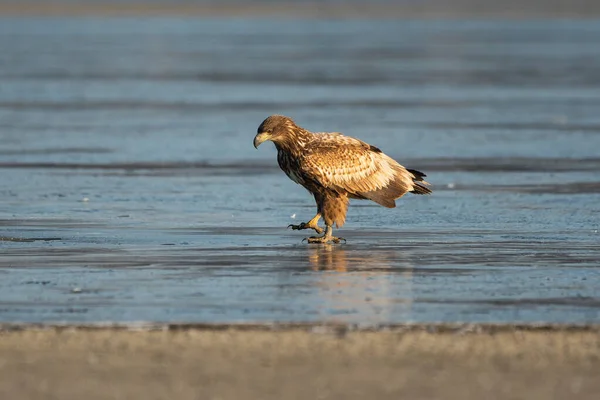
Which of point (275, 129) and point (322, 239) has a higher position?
point (275, 129)

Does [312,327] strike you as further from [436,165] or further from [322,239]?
[436,165]

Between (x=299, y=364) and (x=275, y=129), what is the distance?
4953 millimetres

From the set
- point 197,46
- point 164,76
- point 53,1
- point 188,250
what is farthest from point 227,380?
point 53,1

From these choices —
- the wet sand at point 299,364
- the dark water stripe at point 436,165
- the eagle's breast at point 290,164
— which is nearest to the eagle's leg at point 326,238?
the eagle's breast at point 290,164

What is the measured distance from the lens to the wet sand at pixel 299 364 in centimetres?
758

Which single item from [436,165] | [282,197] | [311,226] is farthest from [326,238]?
[436,165]

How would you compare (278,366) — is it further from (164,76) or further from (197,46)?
(197,46)

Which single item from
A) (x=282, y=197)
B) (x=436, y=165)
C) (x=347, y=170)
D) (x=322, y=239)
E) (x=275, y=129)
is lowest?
(x=322, y=239)

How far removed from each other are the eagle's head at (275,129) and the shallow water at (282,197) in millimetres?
853

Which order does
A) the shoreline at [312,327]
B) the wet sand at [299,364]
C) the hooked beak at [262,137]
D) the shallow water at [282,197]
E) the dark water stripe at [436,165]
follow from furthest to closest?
the dark water stripe at [436,165] < the hooked beak at [262,137] < the shallow water at [282,197] < the shoreline at [312,327] < the wet sand at [299,364]

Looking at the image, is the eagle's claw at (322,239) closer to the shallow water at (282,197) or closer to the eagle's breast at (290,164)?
the shallow water at (282,197)

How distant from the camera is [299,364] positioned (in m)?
8.22

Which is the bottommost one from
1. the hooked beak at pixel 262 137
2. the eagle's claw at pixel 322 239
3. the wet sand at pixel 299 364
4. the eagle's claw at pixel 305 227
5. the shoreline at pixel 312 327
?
→ the wet sand at pixel 299 364

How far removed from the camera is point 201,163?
1961 cm
